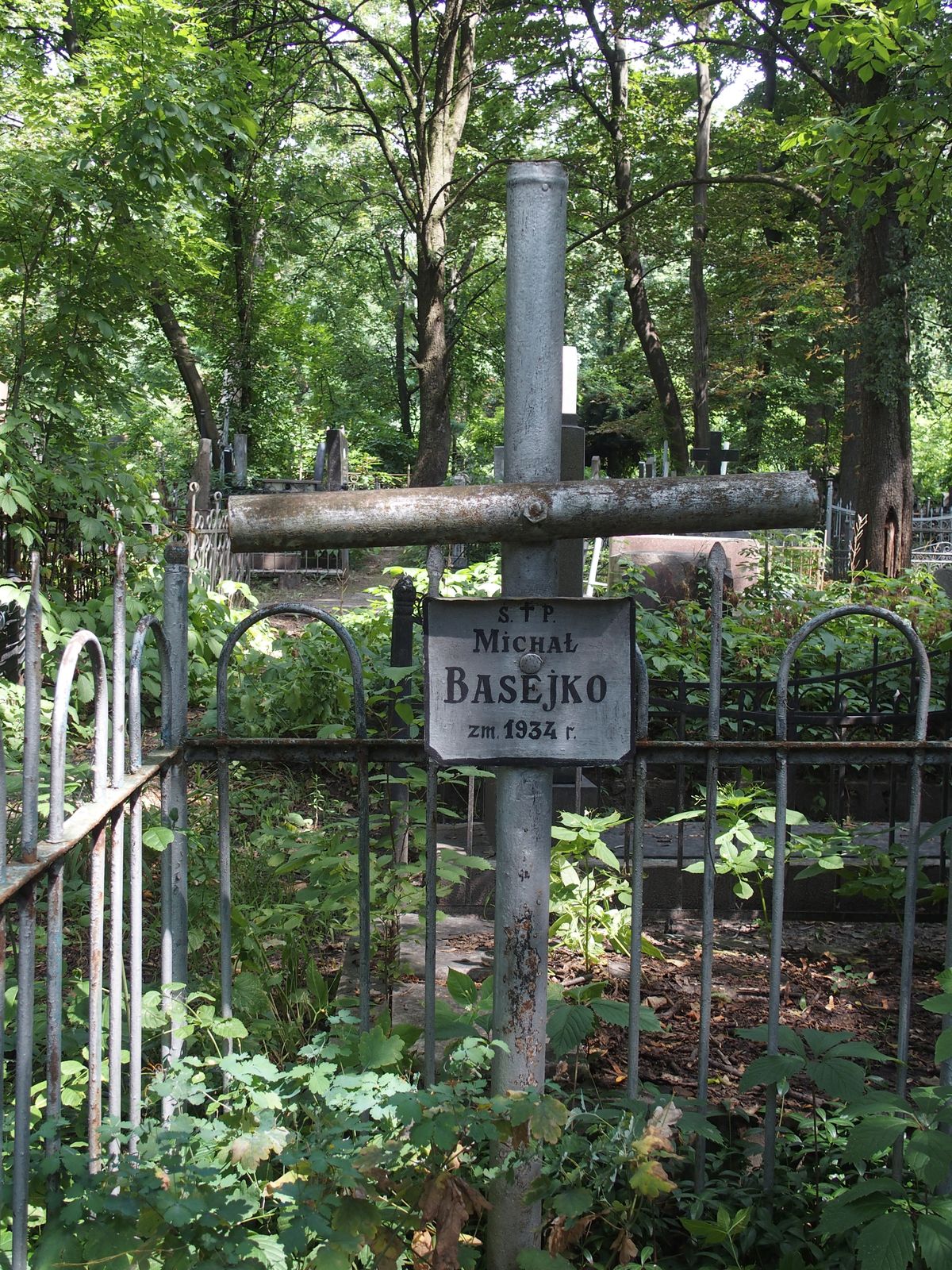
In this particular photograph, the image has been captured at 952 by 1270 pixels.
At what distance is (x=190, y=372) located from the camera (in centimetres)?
2000

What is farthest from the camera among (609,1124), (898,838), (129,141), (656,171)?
(656,171)

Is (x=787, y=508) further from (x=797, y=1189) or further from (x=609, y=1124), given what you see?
(x=797, y=1189)

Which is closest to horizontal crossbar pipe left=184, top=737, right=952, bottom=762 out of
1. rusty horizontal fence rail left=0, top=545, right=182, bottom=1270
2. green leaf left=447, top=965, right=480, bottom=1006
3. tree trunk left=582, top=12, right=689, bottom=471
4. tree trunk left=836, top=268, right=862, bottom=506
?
rusty horizontal fence rail left=0, top=545, right=182, bottom=1270

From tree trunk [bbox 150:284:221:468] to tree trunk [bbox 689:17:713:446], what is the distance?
8.52m

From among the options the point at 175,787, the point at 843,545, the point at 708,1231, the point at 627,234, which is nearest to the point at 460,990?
the point at 708,1231

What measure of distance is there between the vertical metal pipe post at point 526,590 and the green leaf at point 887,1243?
68 centimetres

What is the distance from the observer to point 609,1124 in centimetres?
237

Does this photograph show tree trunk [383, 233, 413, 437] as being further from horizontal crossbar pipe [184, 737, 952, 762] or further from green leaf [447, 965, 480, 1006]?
green leaf [447, 965, 480, 1006]

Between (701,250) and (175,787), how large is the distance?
16.9 meters

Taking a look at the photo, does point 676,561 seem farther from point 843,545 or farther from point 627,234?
point 627,234

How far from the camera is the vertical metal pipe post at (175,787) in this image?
242 centimetres

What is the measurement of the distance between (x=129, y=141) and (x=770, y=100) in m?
18.4

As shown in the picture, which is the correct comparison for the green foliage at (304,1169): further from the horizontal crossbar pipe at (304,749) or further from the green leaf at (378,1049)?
the horizontal crossbar pipe at (304,749)

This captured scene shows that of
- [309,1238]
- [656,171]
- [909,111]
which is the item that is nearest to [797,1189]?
[309,1238]
